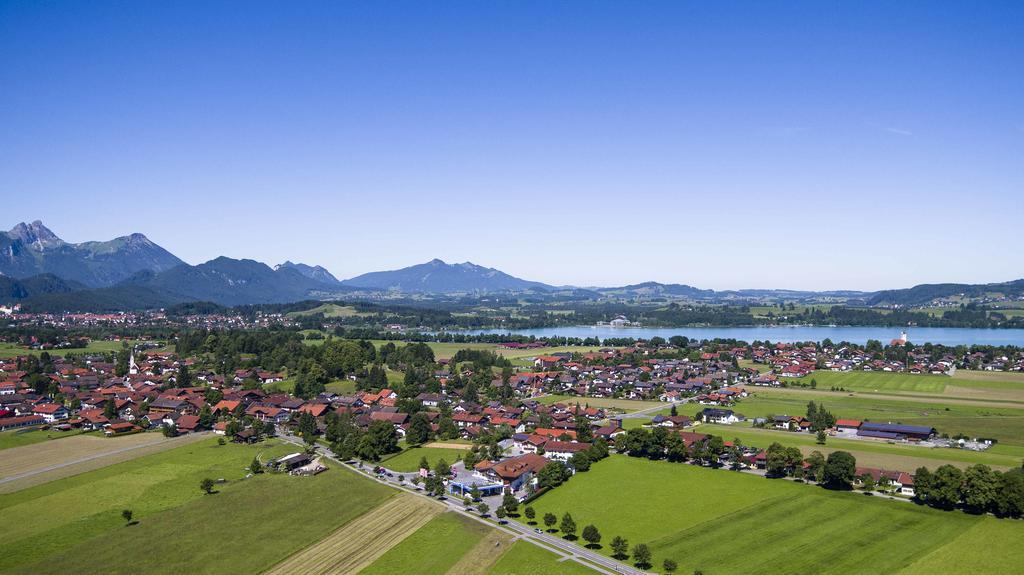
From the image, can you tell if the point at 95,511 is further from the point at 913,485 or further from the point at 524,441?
the point at 913,485

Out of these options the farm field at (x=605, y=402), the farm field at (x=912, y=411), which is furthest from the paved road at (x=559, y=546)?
the farm field at (x=912, y=411)

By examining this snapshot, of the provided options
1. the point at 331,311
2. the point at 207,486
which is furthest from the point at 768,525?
the point at 331,311

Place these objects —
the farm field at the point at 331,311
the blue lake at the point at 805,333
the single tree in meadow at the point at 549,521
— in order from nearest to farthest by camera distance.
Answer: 1. the single tree in meadow at the point at 549,521
2. the blue lake at the point at 805,333
3. the farm field at the point at 331,311

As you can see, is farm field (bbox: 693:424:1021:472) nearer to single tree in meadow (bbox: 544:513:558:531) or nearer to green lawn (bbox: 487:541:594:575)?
single tree in meadow (bbox: 544:513:558:531)

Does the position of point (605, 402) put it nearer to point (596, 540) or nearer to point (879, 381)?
point (879, 381)

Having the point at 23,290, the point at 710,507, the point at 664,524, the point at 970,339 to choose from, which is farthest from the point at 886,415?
the point at 23,290

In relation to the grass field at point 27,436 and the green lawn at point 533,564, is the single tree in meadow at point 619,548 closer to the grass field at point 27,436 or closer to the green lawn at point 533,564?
the green lawn at point 533,564

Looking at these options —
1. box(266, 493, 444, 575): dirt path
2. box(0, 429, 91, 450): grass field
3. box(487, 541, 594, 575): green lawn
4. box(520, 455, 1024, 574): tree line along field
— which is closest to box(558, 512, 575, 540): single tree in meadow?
box(520, 455, 1024, 574): tree line along field
